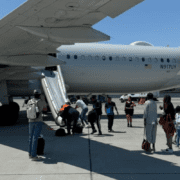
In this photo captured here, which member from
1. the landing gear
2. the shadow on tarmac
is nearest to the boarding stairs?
the landing gear

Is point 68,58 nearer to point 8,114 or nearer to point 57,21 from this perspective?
point 8,114

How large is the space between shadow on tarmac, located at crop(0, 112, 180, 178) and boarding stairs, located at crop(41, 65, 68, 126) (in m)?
3.34

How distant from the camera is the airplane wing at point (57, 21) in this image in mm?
4434

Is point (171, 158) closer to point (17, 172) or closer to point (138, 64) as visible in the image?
point (17, 172)

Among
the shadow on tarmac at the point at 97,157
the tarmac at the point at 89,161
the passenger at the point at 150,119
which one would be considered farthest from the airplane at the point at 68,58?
the tarmac at the point at 89,161

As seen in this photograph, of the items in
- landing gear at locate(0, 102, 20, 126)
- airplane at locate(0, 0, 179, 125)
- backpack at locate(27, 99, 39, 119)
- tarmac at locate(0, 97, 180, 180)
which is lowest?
tarmac at locate(0, 97, 180, 180)

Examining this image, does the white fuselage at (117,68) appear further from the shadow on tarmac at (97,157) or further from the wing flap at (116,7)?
the wing flap at (116,7)

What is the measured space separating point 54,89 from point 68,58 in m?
2.95

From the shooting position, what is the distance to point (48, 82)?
510 inches

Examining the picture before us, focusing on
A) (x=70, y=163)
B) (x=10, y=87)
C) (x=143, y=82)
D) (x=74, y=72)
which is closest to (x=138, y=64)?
(x=143, y=82)

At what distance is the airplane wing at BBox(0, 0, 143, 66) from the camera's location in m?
4.43

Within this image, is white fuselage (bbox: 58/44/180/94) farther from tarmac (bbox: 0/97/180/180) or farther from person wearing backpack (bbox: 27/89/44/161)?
person wearing backpack (bbox: 27/89/44/161)

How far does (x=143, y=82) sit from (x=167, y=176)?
1180cm

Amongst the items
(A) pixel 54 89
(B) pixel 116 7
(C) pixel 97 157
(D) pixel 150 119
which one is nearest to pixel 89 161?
(C) pixel 97 157
